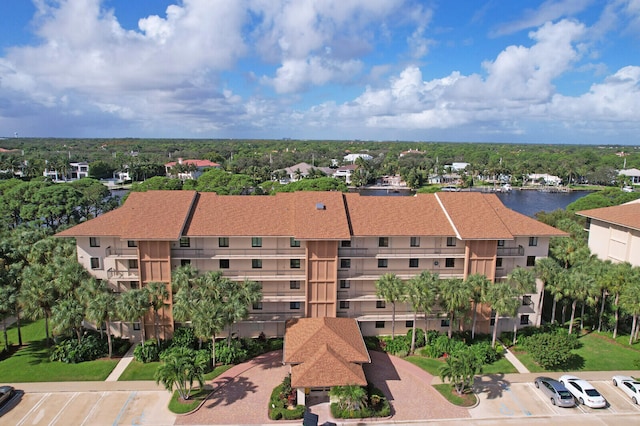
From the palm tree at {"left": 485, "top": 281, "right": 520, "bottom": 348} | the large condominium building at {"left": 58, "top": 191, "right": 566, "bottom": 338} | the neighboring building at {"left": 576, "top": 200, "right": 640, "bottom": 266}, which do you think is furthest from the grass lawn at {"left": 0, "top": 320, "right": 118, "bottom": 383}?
the neighboring building at {"left": 576, "top": 200, "right": 640, "bottom": 266}

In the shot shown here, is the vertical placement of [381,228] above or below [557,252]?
above

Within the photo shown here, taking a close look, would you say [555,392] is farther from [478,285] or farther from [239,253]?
[239,253]

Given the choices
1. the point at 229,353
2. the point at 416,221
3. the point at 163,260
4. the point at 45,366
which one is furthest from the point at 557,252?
the point at 45,366

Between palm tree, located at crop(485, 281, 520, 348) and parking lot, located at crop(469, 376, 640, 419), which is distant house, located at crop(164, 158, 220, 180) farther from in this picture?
parking lot, located at crop(469, 376, 640, 419)

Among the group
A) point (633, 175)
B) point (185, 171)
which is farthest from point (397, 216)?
point (633, 175)

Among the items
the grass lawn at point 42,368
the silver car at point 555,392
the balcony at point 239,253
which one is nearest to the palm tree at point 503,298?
the silver car at point 555,392

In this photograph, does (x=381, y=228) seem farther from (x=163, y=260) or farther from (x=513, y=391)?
(x=163, y=260)
